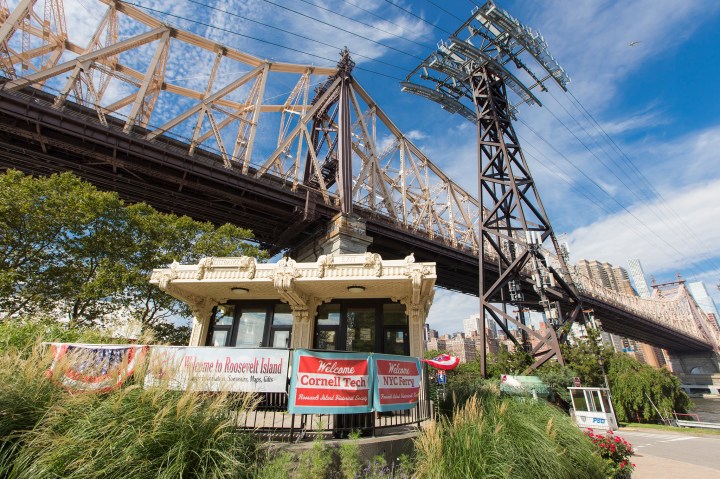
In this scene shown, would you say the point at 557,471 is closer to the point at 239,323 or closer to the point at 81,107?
the point at 239,323

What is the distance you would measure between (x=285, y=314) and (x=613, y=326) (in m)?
80.0

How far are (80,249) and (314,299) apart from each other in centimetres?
1493

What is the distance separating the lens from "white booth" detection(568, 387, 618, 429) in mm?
13211

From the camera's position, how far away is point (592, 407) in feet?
45.4

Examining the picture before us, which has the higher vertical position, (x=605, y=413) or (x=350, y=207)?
(x=350, y=207)

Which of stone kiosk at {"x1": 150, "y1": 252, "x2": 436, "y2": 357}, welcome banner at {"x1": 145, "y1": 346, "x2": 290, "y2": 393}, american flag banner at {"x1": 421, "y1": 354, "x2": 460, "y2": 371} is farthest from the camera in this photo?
american flag banner at {"x1": 421, "y1": 354, "x2": 460, "y2": 371}

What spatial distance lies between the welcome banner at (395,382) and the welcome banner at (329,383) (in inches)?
9.0

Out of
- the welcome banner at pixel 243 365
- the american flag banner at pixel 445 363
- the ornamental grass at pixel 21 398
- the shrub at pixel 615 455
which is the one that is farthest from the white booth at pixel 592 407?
the ornamental grass at pixel 21 398

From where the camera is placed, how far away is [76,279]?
17.8 m

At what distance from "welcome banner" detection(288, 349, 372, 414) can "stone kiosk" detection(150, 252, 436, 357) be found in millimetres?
3605

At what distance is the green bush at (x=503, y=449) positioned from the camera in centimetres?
491

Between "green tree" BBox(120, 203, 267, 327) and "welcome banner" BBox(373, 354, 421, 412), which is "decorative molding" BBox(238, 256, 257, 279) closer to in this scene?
"welcome banner" BBox(373, 354, 421, 412)

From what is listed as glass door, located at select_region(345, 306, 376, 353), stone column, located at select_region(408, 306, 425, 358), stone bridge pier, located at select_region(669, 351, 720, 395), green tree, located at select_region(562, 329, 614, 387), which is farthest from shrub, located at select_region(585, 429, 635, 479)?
stone bridge pier, located at select_region(669, 351, 720, 395)

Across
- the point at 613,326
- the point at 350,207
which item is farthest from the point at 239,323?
the point at 613,326
